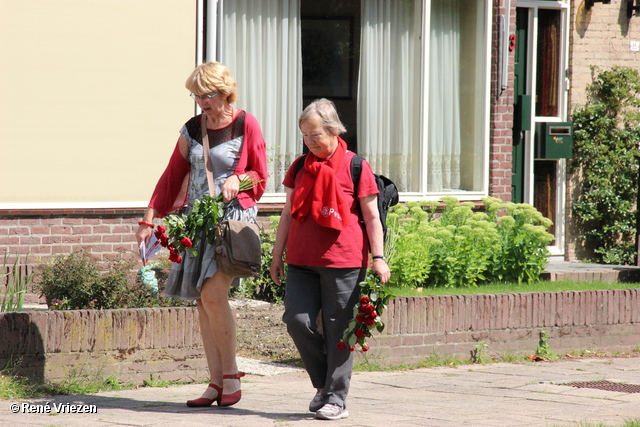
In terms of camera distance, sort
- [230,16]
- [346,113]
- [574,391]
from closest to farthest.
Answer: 1. [574,391]
2. [230,16]
3. [346,113]

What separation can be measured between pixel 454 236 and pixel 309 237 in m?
3.06

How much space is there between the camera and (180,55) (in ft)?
25.4

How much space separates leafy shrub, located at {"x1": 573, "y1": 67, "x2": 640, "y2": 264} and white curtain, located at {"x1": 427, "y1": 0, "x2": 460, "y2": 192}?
6.09 ft

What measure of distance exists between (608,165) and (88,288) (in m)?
6.91

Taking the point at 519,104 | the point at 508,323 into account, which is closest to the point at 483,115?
the point at 519,104

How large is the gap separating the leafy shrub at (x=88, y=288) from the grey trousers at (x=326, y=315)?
5.18 ft

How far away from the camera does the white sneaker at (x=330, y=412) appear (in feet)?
14.4

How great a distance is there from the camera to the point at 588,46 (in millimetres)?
10477

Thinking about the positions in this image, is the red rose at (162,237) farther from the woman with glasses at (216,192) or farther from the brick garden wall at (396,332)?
the brick garden wall at (396,332)

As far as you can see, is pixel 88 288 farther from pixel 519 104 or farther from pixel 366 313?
pixel 519 104

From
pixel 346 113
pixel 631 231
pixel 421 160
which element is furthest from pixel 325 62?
pixel 631 231

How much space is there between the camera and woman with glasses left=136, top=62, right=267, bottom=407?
15.0 ft

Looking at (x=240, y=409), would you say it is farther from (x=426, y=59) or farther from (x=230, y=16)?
(x=426, y=59)

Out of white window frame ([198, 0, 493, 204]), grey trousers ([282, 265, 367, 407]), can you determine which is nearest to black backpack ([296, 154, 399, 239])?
grey trousers ([282, 265, 367, 407])
